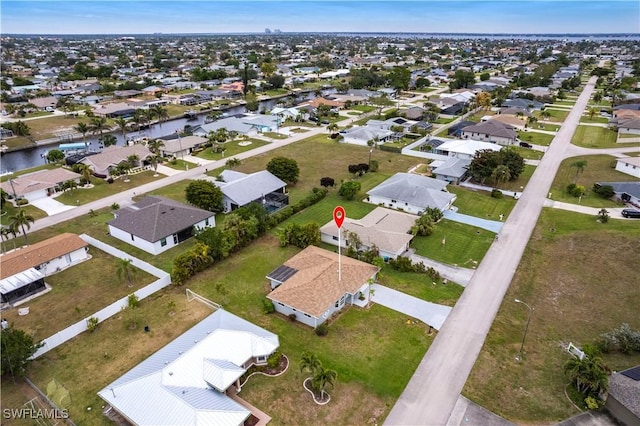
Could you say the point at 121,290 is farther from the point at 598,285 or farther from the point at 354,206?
the point at 598,285

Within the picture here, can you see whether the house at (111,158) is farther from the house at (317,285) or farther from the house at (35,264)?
the house at (317,285)

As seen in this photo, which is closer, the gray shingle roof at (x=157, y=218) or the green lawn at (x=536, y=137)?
the gray shingle roof at (x=157, y=218)

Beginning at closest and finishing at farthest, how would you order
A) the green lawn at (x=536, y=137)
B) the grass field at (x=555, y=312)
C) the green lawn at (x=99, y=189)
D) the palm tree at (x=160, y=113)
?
the grass field at (x=555, y=312)
the green lawn at (x=99, y=189)
the green lawn at (x=536, y=137)
the palm tree at (x=160, y=113)

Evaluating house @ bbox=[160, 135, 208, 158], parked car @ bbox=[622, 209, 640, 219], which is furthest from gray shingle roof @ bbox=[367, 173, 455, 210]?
house @ bbox=[160, 135, 208, 158]

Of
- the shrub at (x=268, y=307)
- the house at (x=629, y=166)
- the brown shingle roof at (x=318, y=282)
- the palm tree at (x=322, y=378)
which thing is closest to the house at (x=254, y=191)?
the brown shingle roof at (x=318, y=282)

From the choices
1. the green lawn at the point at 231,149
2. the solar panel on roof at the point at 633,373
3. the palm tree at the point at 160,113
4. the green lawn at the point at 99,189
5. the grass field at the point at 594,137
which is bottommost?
the solar panel on roof at the point at 633,373
